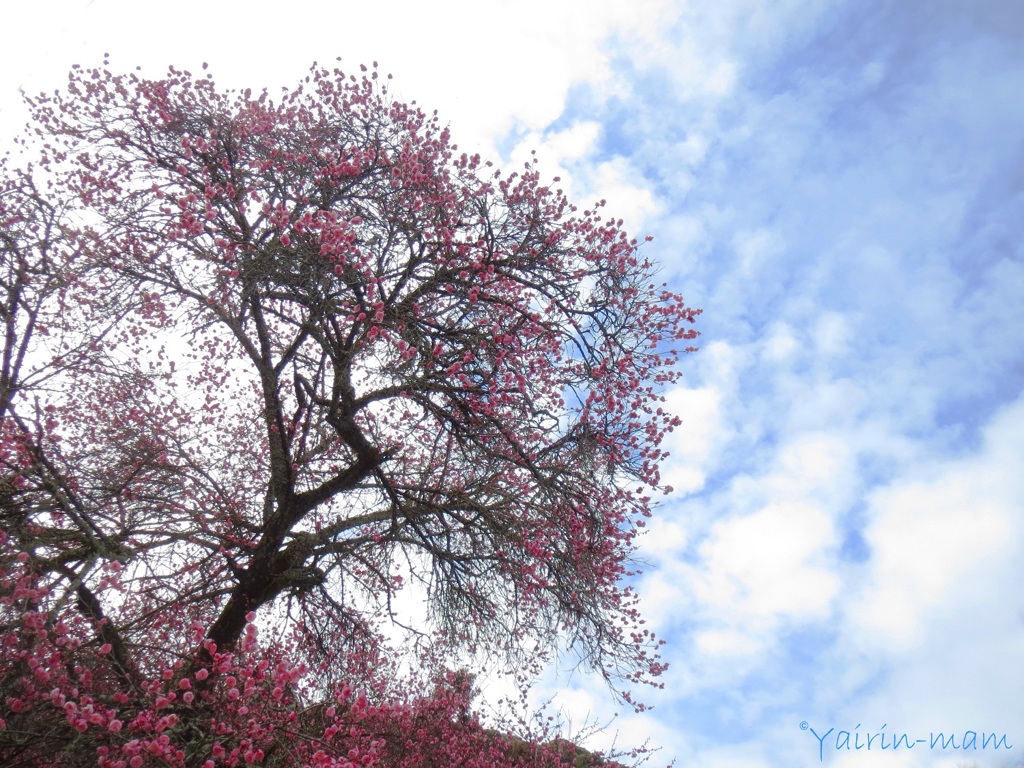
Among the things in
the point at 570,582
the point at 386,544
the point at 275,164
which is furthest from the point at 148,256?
the point at 570,582

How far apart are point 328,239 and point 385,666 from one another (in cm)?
883

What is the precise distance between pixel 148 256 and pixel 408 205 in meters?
3.27

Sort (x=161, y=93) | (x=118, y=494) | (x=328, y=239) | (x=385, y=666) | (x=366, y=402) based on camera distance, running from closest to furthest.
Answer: (x=118, y=494) → (x=328, y=239) → (x=366, y=402) → (x=161, y=93) → (x=385, y=666)

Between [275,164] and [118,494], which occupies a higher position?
[275,164]

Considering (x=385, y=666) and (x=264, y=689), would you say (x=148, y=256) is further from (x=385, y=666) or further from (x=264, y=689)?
(x=385, y=666)

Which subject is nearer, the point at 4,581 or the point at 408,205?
the point at 4,581

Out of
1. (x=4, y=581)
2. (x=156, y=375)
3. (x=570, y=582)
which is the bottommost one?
(x=4, y=581)

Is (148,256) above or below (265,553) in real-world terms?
above

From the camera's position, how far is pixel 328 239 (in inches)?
236

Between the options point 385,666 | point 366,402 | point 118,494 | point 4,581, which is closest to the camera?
point 4,581

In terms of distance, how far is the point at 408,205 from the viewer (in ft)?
24.3

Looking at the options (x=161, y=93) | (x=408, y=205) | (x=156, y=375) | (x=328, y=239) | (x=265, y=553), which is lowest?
(x=265, y=553)

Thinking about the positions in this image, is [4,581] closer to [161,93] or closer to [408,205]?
[408,205]

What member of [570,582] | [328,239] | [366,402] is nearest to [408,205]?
[328,239]
